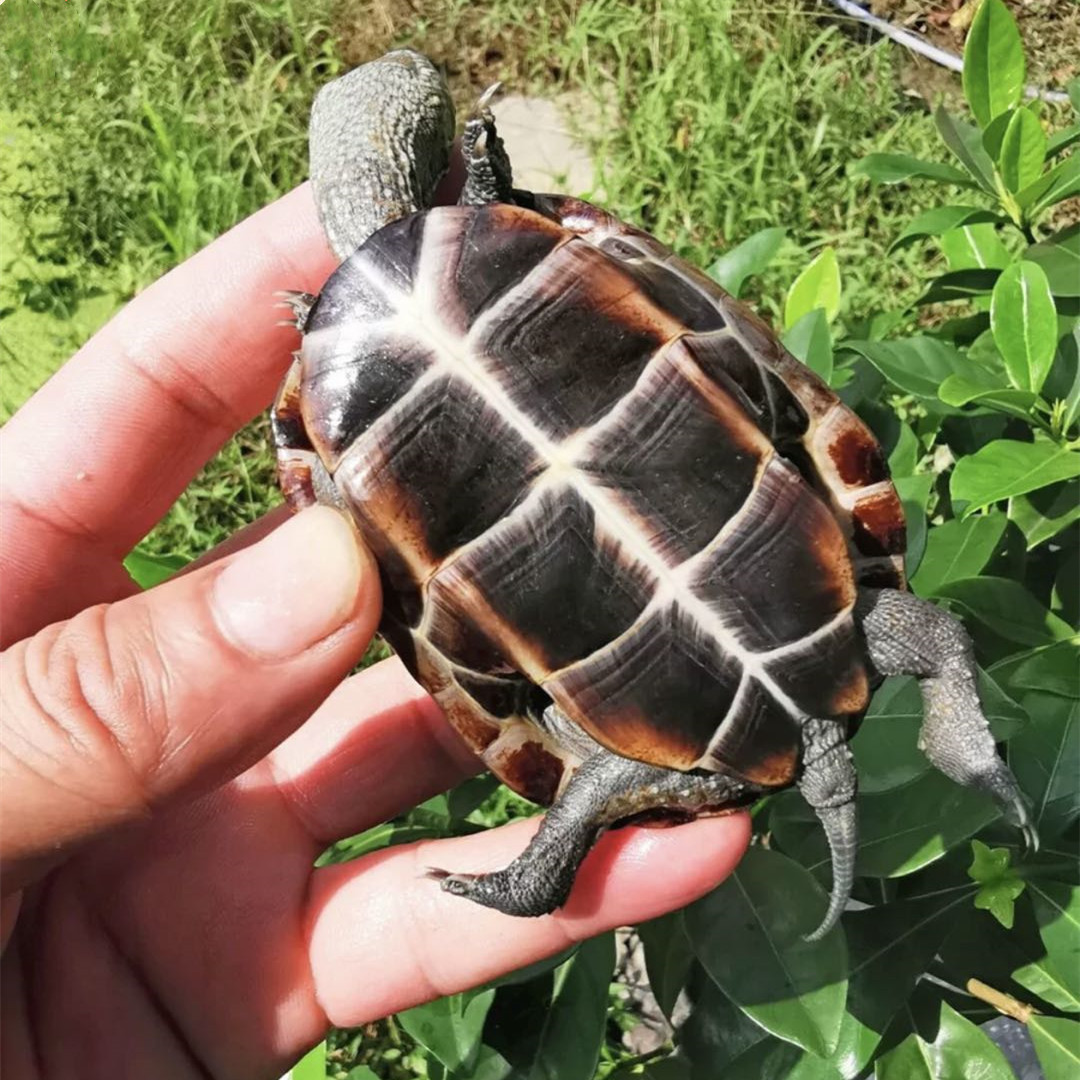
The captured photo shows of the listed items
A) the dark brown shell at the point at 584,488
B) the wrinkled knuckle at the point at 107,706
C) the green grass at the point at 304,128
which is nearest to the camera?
the wrinkled knuckle at the point at 107,706

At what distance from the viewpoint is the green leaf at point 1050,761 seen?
1.21 m

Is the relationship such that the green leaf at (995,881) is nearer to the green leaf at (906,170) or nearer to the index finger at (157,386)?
the green leaf at (906,170)

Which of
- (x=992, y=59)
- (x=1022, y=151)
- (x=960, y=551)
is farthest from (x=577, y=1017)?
(x=992, y=59)

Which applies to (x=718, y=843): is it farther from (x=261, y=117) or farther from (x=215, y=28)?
(x=215, y=28)

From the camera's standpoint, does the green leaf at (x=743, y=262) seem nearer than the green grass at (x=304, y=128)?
Yes

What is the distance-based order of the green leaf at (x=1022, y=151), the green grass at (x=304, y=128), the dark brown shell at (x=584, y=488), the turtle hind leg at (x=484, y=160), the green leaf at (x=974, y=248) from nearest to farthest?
the dark brown shell at (x=584, y=488)
the turtle hind leg at (x=484, y=160)
the green leaf at (x=1022, y=151)
the green leaf at (x=974, y=248)
the green grass at (x=304, y=128)

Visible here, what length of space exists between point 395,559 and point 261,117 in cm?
175

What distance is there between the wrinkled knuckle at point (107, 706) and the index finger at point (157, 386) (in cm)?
54

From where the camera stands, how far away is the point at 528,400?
43.3 inches

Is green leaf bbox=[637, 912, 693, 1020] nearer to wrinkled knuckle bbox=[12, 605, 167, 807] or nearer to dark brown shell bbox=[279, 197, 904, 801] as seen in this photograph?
dark brown shell bbox=[279, 197, 904, 801]

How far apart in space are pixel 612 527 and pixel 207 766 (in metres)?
0.44

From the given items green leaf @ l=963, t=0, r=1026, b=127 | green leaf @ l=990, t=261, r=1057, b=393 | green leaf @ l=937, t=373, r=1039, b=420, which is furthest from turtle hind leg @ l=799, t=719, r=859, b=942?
green leaf @ l=963, t=0, r=1026, b=127

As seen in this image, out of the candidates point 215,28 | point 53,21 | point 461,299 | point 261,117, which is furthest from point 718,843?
point 53,21

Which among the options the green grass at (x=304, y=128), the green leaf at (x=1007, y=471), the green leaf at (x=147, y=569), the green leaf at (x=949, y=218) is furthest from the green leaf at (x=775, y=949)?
the green grass at (x=304, y=128)
